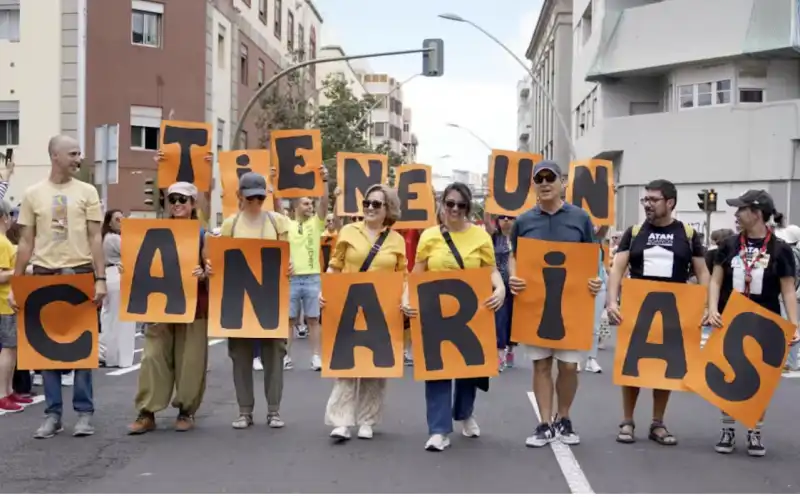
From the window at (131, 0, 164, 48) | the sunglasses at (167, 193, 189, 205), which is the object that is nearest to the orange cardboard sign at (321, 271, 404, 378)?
the sunglasses at (167, 193, 189, 205)

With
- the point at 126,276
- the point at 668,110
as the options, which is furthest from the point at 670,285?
the point at 668,110

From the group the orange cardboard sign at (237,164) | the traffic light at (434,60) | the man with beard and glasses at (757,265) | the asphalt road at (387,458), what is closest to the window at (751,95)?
the traffic light at (434,60)

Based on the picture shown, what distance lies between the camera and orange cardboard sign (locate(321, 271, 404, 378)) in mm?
7684

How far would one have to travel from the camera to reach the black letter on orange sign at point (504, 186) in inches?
489

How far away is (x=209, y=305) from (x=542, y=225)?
8.45 feet

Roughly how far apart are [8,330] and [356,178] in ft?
16.7

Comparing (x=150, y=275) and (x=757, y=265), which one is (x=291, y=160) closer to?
(x=150, y=275)

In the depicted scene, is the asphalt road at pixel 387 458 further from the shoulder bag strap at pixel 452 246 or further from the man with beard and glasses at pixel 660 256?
the shoulder bag strap at pixel 452 246

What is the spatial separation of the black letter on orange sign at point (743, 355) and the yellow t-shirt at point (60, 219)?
464 centimetres

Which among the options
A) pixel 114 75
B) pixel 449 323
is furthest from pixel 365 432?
pixel 114 75

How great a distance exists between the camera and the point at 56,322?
8008 millimetres

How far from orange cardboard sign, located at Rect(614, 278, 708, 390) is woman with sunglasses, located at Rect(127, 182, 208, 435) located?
3113 mm

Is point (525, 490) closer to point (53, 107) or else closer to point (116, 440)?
point (116, 440)

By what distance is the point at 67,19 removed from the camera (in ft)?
96.9
